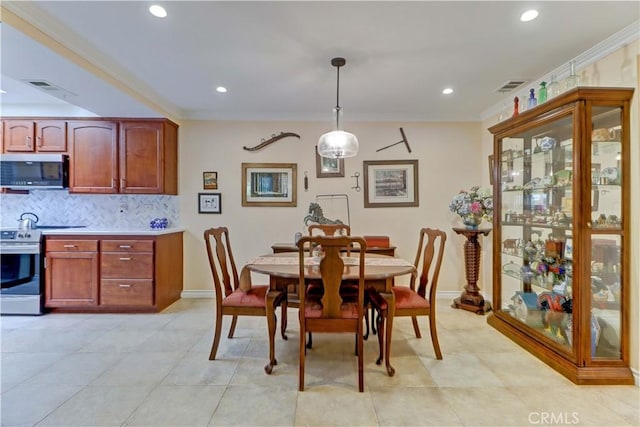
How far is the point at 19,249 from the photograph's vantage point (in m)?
3.34

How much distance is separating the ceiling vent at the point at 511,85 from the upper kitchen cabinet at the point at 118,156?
13.0 ft

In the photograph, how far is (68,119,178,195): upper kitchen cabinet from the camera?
372 centimetres

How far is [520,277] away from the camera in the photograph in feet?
9.55

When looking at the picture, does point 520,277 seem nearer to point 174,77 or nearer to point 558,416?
point 558,416

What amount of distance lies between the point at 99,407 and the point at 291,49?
2813mm

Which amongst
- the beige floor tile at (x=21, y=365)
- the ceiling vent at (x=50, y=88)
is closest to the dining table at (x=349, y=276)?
the beige floor tile at (x=21, y=365)

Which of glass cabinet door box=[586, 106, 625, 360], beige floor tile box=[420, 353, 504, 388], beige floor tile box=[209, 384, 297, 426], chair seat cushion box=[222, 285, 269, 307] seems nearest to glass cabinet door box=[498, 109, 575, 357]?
glass cabinet door box=[586, 106, 625, 360]

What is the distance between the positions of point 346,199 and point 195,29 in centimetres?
257

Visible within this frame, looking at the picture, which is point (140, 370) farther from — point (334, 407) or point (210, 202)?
point (210, 202)

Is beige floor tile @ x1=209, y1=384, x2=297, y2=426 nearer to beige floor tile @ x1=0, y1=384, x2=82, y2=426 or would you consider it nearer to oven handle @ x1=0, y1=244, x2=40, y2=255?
beige floor tile @ x1=0, y1=384, x2=82, y2=426

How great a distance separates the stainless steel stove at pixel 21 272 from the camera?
3326 mm

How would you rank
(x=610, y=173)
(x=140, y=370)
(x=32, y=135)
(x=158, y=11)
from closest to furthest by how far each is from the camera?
(x=158, y=11), (x=610, y=173), (x=140, y=370), (x=32, y=135)

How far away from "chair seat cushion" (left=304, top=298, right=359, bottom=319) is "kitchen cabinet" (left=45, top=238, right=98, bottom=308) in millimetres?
2798

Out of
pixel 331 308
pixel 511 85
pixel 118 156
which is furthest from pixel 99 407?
pixel 511 85
